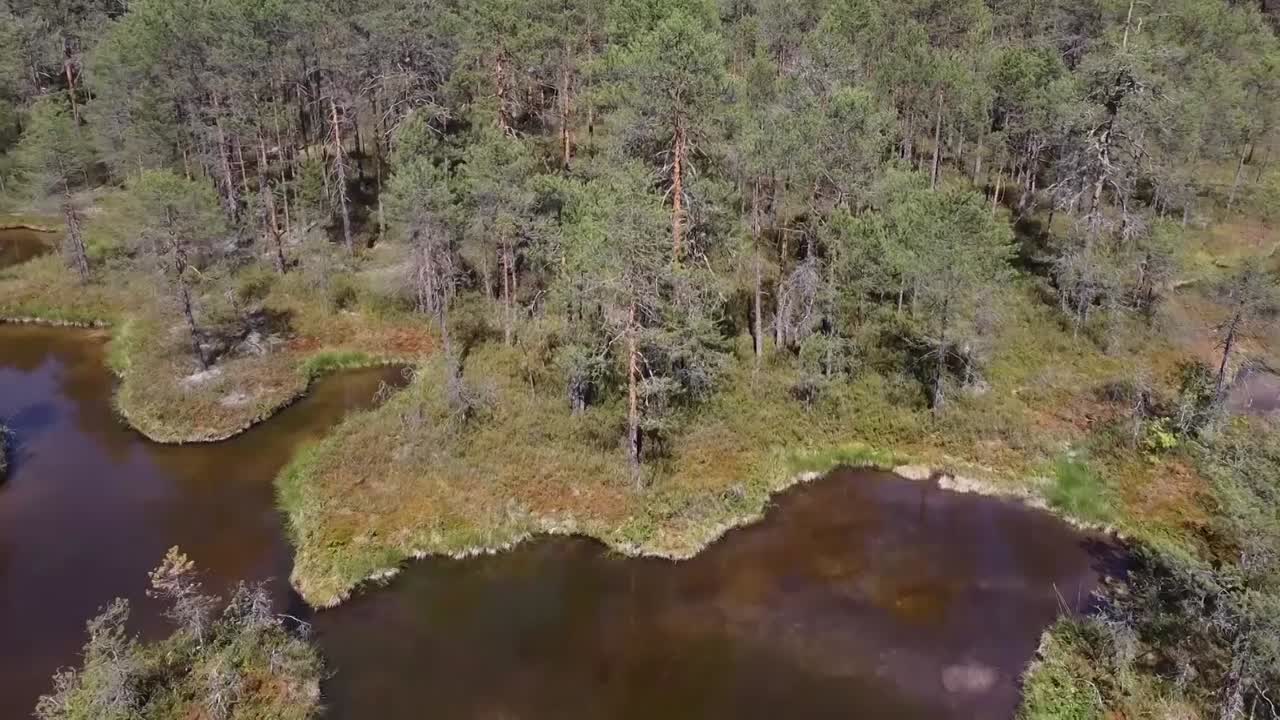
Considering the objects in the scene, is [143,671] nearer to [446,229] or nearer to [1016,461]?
[446,229]

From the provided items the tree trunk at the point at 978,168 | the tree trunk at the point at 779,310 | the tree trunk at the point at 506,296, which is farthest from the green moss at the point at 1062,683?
the tree trunk at the point at 978,168

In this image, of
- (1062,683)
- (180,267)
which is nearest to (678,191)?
(1062,683)

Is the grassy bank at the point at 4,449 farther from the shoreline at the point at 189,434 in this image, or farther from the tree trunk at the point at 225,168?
the tree trunk at the point at 225,168

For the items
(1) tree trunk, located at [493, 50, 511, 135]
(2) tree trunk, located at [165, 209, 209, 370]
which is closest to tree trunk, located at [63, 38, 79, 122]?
(2) tree trunk, located at [165, 209, 209, 370]

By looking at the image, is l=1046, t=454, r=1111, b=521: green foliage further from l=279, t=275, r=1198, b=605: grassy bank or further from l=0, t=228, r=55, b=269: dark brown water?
A: l=0, t=228, r=55, b=269: dark brown water

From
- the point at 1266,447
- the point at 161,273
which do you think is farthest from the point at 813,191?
the point at 161,273

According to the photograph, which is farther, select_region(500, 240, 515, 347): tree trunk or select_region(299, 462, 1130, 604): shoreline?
select_region(500, 240, 515, 347): tree trunk

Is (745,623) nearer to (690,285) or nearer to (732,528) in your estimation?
(732,528)
